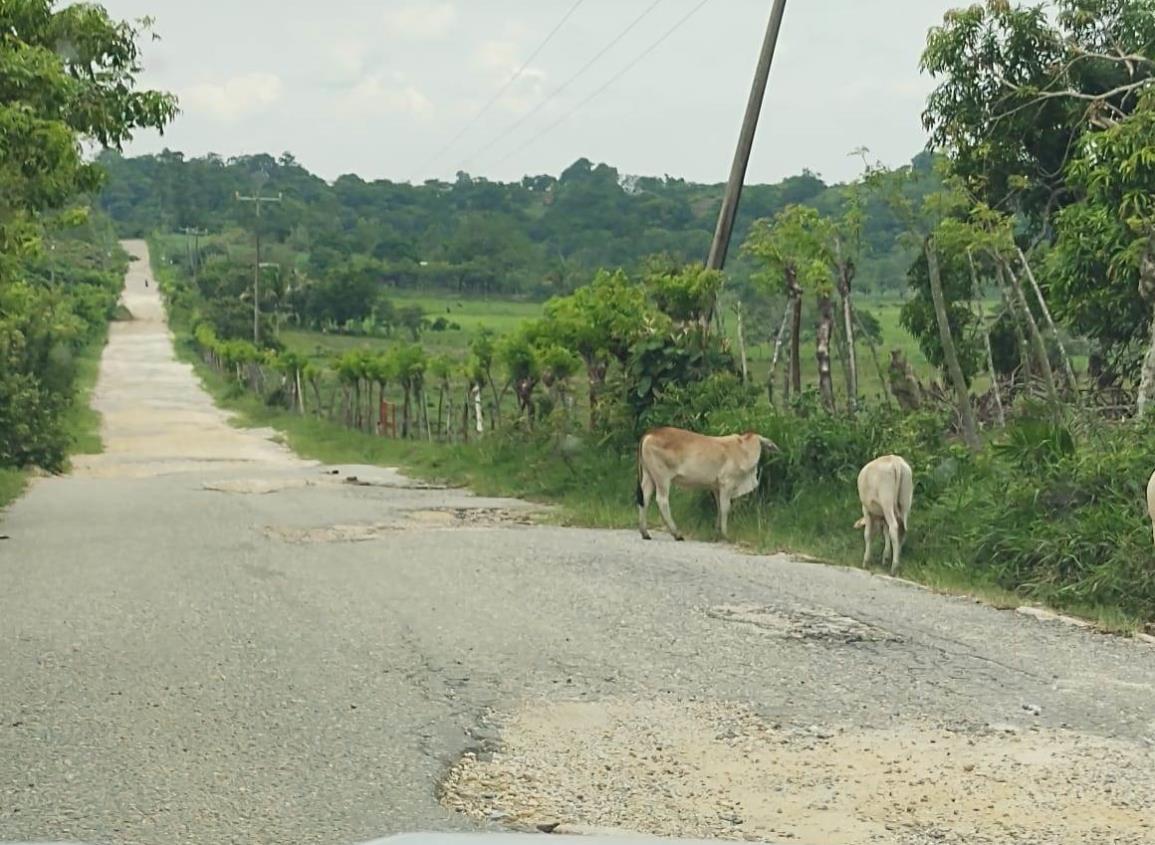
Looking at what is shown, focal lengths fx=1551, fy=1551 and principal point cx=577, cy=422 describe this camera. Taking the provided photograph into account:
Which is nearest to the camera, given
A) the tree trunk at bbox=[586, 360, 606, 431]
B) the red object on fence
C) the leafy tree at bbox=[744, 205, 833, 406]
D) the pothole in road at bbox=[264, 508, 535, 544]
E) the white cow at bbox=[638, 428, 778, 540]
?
the pothole in road at bbox=[264, 508, 535, 544]

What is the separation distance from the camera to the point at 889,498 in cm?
1326

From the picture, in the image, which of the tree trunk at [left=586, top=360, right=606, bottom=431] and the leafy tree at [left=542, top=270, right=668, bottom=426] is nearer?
the leafy tree at [left=542, top=270, right=668, bottom=426]

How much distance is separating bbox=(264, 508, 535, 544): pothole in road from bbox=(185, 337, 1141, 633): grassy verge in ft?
2.34

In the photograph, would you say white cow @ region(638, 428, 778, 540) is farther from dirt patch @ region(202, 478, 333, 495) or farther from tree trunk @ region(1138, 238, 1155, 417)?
dirt patch @ region(202, 478, 333, 495)

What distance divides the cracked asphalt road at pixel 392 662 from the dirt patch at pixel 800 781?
0.27 metres

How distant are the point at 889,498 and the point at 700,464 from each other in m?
2.99

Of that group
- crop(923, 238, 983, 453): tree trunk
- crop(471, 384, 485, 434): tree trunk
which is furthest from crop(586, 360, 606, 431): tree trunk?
crop(471, 384, 485, 434): tree trunk

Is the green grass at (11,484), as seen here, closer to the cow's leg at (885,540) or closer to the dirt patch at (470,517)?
the dirt patch at (470,517)

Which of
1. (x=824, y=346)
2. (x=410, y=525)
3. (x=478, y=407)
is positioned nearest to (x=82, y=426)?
(x=478, y=407)

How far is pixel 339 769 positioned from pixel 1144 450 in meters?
8.02

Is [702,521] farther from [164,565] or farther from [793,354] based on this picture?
[164,565]

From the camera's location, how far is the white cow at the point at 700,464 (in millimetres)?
15875

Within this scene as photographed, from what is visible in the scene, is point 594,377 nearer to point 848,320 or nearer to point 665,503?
point 848,320

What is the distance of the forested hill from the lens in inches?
2327
